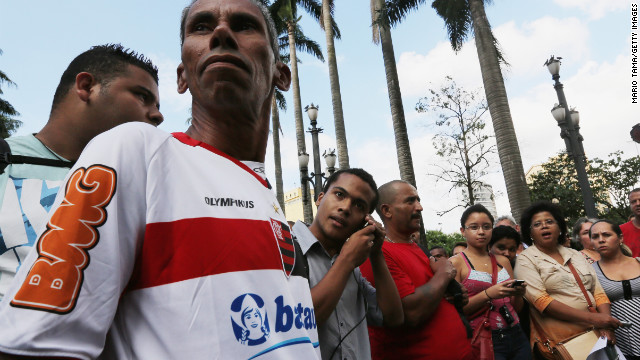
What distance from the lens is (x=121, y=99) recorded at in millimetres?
1799

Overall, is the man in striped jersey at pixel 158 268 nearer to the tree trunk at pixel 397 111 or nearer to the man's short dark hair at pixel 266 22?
the man's short dark hair at pixel 266 22

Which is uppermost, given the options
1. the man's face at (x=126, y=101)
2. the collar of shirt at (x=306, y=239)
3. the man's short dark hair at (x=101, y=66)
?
the man's short dark hair at (x=101, y=66)

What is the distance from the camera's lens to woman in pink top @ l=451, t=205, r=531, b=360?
3.74 metres

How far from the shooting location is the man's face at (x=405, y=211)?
3.53m

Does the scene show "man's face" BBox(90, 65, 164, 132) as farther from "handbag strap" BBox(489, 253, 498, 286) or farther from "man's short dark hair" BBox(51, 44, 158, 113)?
"handbag strap" BBox(489, 253, 498, 286)

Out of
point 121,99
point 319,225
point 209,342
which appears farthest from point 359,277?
point 209,342

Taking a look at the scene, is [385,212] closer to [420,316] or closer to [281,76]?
Result: [420,316]

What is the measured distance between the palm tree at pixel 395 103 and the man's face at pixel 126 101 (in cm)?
1100

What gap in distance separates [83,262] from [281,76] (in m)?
1.01

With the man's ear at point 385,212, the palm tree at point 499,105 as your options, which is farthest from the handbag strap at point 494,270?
the palm tree at point 499,105

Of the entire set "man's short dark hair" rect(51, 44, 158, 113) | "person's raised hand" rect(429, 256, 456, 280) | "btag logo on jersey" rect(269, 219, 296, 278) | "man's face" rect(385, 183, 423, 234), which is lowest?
"person's raised hand" rect(429, 256, 456, 280)

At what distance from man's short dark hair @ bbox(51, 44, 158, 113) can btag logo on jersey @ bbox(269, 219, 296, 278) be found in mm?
1228

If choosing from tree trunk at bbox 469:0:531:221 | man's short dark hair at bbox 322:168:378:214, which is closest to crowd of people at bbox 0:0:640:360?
man's short dark hair at bbox 322:168:378:214

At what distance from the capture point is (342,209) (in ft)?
8.92
